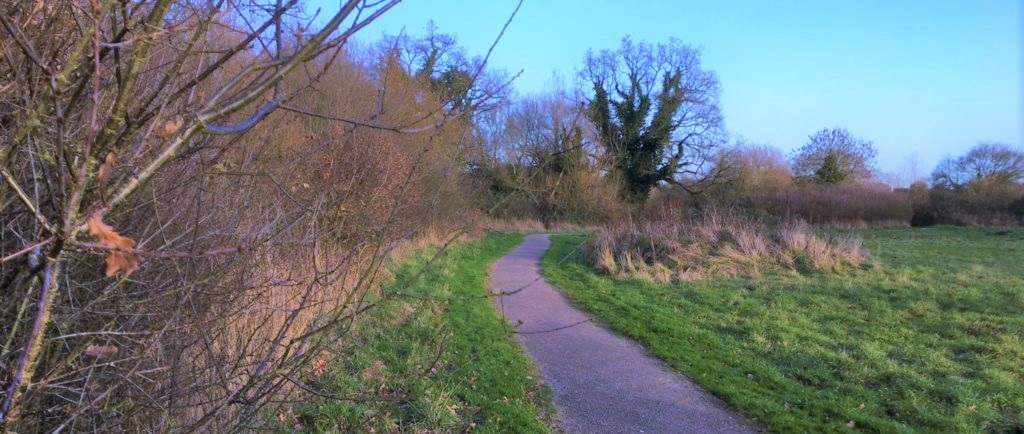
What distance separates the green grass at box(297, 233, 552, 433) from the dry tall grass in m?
6.51

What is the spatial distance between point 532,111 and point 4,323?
122 ft

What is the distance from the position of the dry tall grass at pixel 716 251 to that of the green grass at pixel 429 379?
21.4 feet

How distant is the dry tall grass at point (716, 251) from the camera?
1435 centimetres

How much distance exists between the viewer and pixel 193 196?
3090mm

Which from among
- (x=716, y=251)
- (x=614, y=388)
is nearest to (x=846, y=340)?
(x=614, y=388)

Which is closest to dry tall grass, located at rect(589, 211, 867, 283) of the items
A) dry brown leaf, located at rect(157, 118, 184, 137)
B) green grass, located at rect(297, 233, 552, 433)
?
green grass, located at rect(297, 233, 552, 433)

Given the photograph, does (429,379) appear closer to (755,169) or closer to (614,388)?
(614,388)

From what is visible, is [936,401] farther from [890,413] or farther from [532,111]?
[532,111]

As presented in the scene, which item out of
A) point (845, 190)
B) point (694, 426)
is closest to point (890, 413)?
point (694, 426)

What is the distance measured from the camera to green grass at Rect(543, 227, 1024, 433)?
5848mm

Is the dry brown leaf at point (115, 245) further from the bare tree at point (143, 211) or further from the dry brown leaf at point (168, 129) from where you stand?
the dry brown leaf at point (168, 129)

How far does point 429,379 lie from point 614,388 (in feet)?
6.42

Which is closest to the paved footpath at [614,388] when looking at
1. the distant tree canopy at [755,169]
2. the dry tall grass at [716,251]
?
the dry tall grass at [716,251]

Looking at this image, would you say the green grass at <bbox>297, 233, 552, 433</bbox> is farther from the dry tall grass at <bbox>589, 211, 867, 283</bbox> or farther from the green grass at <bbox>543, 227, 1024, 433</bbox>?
the dry tall grass at <bbox>589, 211, 867, 283</bbox>
